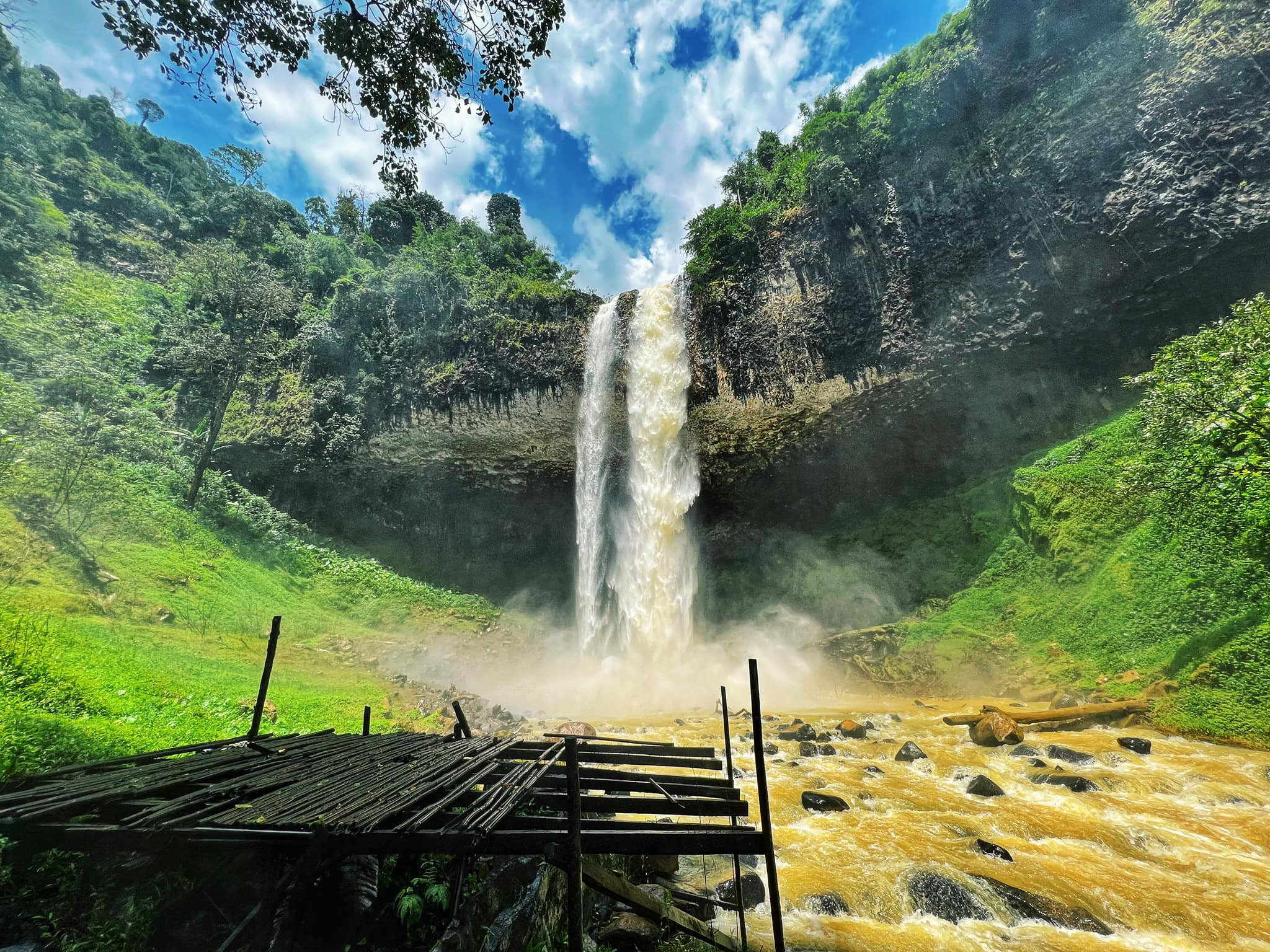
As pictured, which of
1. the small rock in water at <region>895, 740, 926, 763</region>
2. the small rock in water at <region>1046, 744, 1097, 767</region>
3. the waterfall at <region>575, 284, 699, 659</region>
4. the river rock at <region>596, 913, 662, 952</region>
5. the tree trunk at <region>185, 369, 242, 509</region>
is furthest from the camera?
the waterfall at <region>575, 284, 699, 659</region>

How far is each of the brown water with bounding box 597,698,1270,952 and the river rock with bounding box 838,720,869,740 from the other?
132cm

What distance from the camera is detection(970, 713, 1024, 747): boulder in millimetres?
9180

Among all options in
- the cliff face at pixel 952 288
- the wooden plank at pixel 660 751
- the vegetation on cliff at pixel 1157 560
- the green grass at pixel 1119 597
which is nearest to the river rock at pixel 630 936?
the wooden plank at pixel 660 751

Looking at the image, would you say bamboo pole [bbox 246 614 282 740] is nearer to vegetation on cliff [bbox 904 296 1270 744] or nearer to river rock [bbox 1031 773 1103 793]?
river rock [bbox 1031 773 1103 793]

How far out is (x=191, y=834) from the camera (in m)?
2.65

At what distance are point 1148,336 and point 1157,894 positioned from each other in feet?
60.2

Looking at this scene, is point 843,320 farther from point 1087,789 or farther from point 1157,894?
point 1157,894

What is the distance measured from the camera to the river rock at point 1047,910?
4.47m

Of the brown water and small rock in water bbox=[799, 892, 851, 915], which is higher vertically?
the brown water

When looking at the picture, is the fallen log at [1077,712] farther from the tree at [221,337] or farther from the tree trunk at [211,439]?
the tree at [221,337]

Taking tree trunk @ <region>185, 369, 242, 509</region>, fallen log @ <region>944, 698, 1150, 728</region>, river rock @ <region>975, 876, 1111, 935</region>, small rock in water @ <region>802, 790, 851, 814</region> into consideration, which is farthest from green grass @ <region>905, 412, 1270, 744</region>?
tree trunk @ <region>185, 369, 242, 509</region>

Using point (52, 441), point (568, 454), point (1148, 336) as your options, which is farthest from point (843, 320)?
point (52, 441)

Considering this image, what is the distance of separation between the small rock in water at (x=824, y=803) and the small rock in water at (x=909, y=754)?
7.67 feet

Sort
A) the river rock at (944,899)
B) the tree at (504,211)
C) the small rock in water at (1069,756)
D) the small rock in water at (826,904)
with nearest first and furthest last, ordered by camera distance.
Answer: the river rock at (944,899)
the small rock in water at (826,904)
the small rock in water at (1069,756)
the tree at (504,211)
